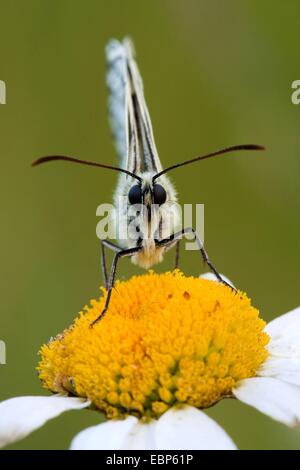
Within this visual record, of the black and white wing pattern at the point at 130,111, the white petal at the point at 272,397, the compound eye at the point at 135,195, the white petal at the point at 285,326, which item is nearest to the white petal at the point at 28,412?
the white petal at the point at 272,397

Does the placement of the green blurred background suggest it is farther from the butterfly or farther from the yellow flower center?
the yellow flower center

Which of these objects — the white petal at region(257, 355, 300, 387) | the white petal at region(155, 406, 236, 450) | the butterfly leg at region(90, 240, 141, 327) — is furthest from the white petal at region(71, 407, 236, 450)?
the butterfly leg at region(90, 240, 141, 327)

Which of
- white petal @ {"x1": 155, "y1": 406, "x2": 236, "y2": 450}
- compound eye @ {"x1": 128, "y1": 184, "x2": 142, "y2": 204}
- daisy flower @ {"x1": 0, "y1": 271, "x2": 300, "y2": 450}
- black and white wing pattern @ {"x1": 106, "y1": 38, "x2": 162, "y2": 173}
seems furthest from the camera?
black and white wing pattern @ {"x1": 106, "y1": 38, "x2": 162, "y2": 173}

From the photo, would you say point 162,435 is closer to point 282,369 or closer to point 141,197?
point 282,369

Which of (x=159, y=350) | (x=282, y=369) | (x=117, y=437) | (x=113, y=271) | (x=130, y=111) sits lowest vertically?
(x=117, y=437)

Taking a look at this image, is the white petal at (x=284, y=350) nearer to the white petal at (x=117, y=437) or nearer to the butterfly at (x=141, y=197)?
the butterfly at (x=141, y=197)

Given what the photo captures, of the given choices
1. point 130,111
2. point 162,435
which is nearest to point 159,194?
point 130,111
